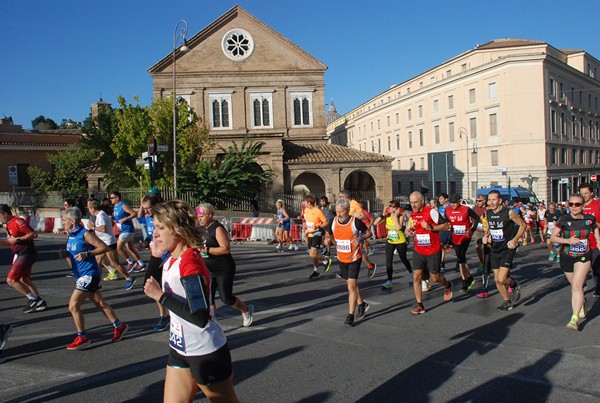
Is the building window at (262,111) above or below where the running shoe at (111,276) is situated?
above

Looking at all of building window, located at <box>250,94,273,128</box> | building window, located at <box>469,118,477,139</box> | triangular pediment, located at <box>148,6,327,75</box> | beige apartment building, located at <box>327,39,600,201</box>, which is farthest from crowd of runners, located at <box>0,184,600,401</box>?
building window, located at <box>469,118,477,139</box>

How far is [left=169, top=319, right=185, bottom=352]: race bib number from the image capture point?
348cm

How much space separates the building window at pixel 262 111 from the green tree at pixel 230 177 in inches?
269

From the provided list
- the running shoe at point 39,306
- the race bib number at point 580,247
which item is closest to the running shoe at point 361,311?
the race bib number at point 580,247

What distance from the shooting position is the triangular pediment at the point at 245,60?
127 ft

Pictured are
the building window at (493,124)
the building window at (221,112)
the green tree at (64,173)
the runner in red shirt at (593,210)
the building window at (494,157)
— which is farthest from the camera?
the building window at (494,157)

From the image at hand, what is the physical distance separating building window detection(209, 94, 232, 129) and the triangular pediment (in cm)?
A: 198

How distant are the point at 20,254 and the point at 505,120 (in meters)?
48.0

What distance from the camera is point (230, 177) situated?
1169 inches

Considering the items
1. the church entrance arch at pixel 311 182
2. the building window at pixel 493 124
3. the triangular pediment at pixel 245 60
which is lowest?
the church entrance arch at pixel 311 182

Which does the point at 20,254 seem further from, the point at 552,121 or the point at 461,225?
the point at 552,121

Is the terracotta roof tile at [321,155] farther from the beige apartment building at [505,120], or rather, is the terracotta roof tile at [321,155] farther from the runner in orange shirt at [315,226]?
the runner in orange shirt at [315,226]

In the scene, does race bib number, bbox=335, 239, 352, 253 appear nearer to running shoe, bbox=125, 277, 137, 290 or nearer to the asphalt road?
the asphalt road

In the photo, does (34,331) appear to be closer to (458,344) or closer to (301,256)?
(458,344)
